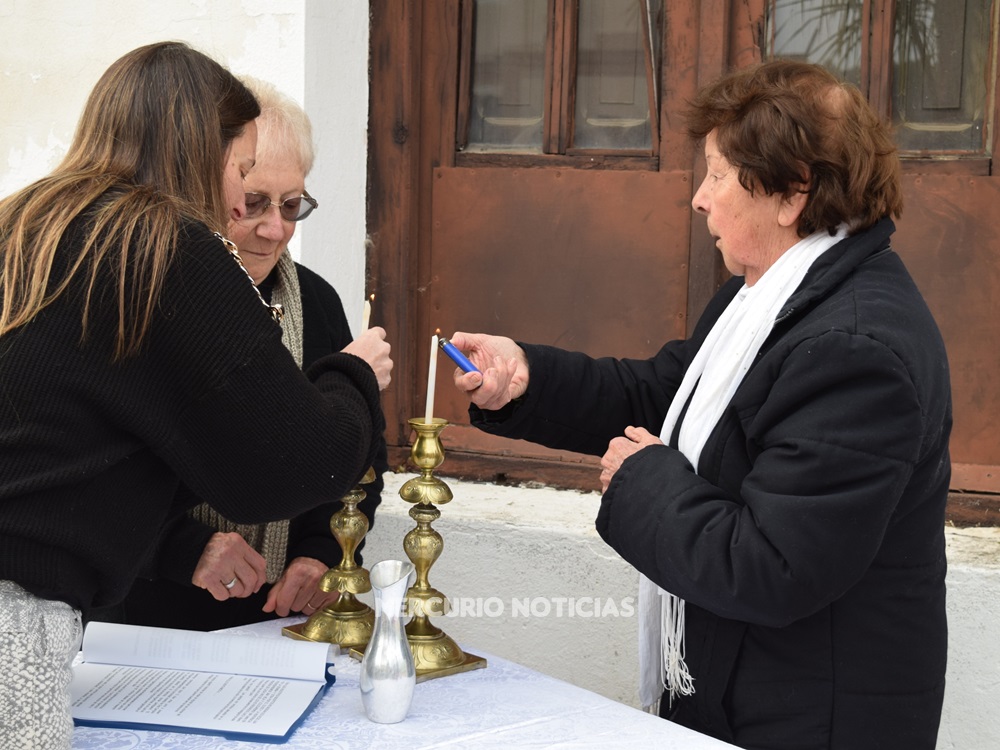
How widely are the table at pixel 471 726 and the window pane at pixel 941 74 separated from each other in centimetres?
175

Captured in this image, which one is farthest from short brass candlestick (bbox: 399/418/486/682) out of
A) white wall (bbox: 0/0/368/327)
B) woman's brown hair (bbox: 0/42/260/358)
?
white wall (bbox: 0/0/368/327)

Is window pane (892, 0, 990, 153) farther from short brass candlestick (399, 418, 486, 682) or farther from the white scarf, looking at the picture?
short brass candlestick (399, 418, 486, 682)

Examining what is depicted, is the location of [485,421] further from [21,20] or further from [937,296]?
[21,20]

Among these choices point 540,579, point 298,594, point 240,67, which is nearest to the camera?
point 298,594

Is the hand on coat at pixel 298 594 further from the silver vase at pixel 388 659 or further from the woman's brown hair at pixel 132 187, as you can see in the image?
the woman's brown hair at pixel 132 187

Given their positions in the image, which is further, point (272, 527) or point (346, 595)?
point (272, 527)

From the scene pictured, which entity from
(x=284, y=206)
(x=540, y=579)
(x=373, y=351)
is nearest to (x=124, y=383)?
(x=373, y=351)

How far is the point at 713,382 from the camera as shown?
1.82m

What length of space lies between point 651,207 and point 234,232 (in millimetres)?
1179

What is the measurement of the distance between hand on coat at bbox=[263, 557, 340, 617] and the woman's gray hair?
2.80ft

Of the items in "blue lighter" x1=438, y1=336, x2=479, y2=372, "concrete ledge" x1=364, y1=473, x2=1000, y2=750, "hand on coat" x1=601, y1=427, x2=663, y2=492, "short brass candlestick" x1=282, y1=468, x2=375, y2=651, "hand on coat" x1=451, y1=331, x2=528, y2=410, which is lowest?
"concrete ledge" x1=364, y1=473, x2=1000, y2=750

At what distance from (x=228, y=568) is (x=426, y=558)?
0.40m

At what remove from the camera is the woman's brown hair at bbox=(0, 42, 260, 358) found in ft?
4.46

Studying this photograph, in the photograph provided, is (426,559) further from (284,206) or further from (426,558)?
(284,206)
